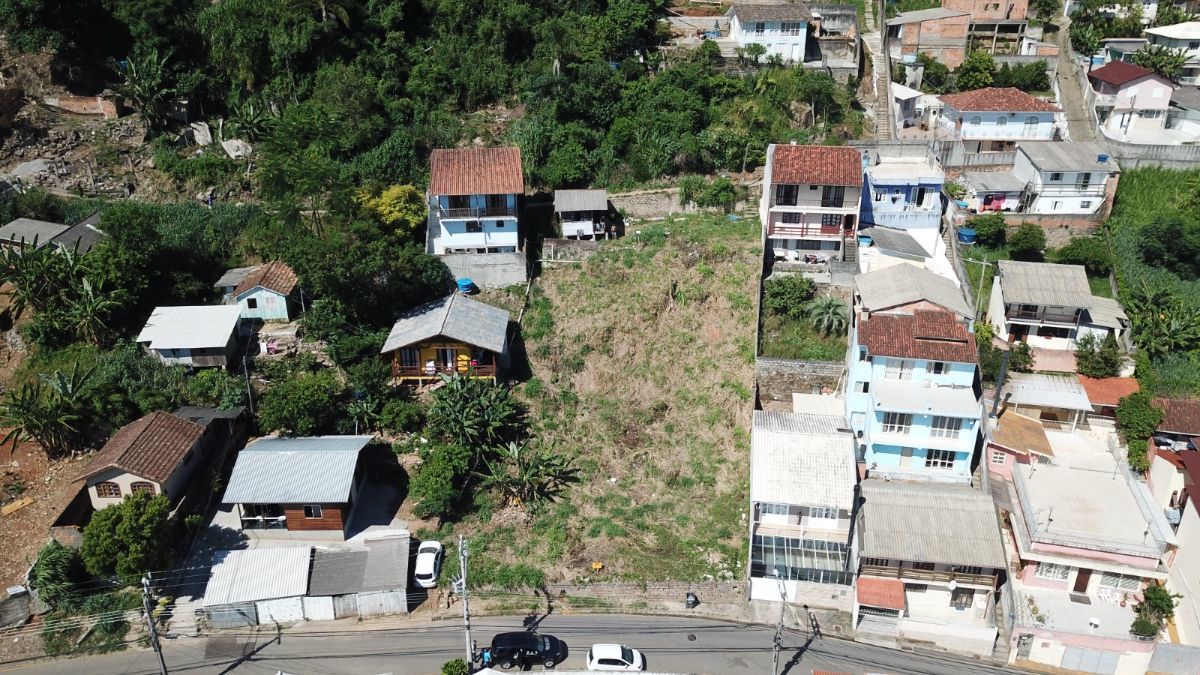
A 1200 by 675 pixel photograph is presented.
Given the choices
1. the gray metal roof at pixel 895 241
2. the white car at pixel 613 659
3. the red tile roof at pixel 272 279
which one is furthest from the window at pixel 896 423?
the red tile roof at pixel 272 279

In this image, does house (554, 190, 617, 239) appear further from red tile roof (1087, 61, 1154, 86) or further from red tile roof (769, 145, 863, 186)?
red tile roof (1087, 61, 1154, 86)

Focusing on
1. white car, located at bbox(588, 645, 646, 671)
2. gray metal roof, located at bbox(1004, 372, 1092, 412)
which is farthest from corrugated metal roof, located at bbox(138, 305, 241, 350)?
gray metal roof, located at bbox(1004, 372, 1092, 412)

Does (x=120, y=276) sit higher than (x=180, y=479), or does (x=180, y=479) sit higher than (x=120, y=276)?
(x=120, y=276)

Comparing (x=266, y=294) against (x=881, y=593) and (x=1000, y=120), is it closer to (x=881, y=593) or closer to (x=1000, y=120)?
(x=881, y=593)

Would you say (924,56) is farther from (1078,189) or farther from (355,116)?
(355,116)

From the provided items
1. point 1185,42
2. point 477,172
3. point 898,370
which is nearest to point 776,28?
point 477,172

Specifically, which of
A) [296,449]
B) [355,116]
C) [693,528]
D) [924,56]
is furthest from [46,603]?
[924,56]

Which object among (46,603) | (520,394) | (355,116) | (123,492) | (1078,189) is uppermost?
(355,116)

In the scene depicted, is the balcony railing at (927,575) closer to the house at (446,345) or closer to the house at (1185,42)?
the house at (446,345)
